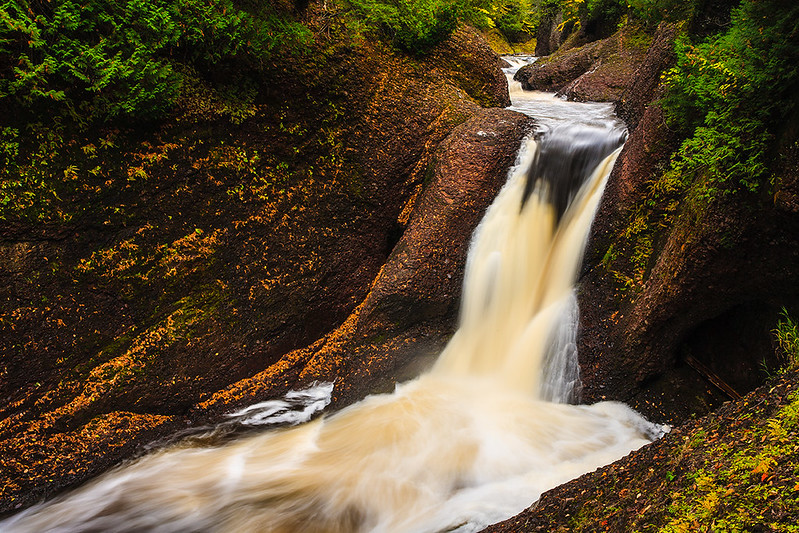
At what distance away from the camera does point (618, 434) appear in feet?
13.3

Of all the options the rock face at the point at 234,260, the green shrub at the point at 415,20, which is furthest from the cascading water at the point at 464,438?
the green shrub at the point at 415,20

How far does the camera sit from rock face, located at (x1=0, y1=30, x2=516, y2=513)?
13.4 feet

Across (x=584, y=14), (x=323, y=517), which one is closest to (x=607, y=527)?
(x=323, y=517)

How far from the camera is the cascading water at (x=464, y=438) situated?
372 cm

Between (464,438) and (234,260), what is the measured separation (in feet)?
9.96

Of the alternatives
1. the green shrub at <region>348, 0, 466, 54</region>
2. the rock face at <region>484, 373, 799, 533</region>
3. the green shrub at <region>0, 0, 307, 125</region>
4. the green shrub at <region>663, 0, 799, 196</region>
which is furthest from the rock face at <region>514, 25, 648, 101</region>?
the rock face at <region>484, 373, 799, 533</region>

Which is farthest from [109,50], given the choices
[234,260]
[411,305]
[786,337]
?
[786,337]

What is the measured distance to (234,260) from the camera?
4953 mm

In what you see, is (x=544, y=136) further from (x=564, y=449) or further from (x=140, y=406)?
(x=140, y=406)

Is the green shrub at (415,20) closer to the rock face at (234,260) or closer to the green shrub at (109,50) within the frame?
the rock face at (234,260)

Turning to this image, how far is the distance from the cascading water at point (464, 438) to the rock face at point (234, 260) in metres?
0.32

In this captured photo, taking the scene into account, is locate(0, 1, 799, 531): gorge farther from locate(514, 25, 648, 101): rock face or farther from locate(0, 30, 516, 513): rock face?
locate(514, 25, 648, 101): rock face

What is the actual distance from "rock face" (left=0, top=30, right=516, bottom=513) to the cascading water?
1.05ft

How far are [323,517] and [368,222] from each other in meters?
3.40
